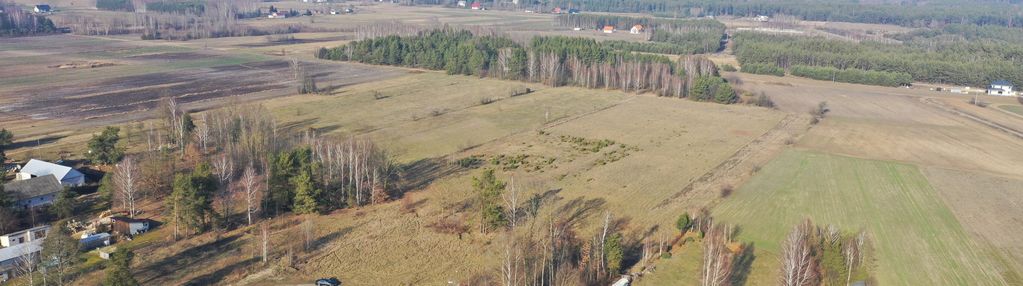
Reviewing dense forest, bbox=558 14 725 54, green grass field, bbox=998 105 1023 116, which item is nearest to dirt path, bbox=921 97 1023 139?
green grass field, bbox=998 105 1023 116

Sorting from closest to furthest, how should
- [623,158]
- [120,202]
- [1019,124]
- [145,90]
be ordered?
1. [120,202]
2. [623,158]
3. [1019,124]
4. [145,90]

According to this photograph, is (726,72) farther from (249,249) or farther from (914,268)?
(249,249)

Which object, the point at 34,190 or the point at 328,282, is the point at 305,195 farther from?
the point at 34,190

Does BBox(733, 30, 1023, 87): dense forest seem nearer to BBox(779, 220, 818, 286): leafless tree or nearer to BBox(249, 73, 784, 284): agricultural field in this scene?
BBox(249, 73, 784, 284): agricultural field

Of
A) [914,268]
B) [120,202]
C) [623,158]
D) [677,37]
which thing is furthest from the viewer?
[677,37]

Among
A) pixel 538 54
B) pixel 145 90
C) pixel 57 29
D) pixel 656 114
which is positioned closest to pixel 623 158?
pixel 656 114

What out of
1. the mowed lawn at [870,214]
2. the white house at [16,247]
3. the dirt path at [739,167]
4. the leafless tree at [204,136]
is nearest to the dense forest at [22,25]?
the leafless tree at [204,136]

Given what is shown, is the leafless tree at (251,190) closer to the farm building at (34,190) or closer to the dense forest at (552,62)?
the farm building at (34,190)

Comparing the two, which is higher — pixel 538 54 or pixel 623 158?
pixel 538 54
